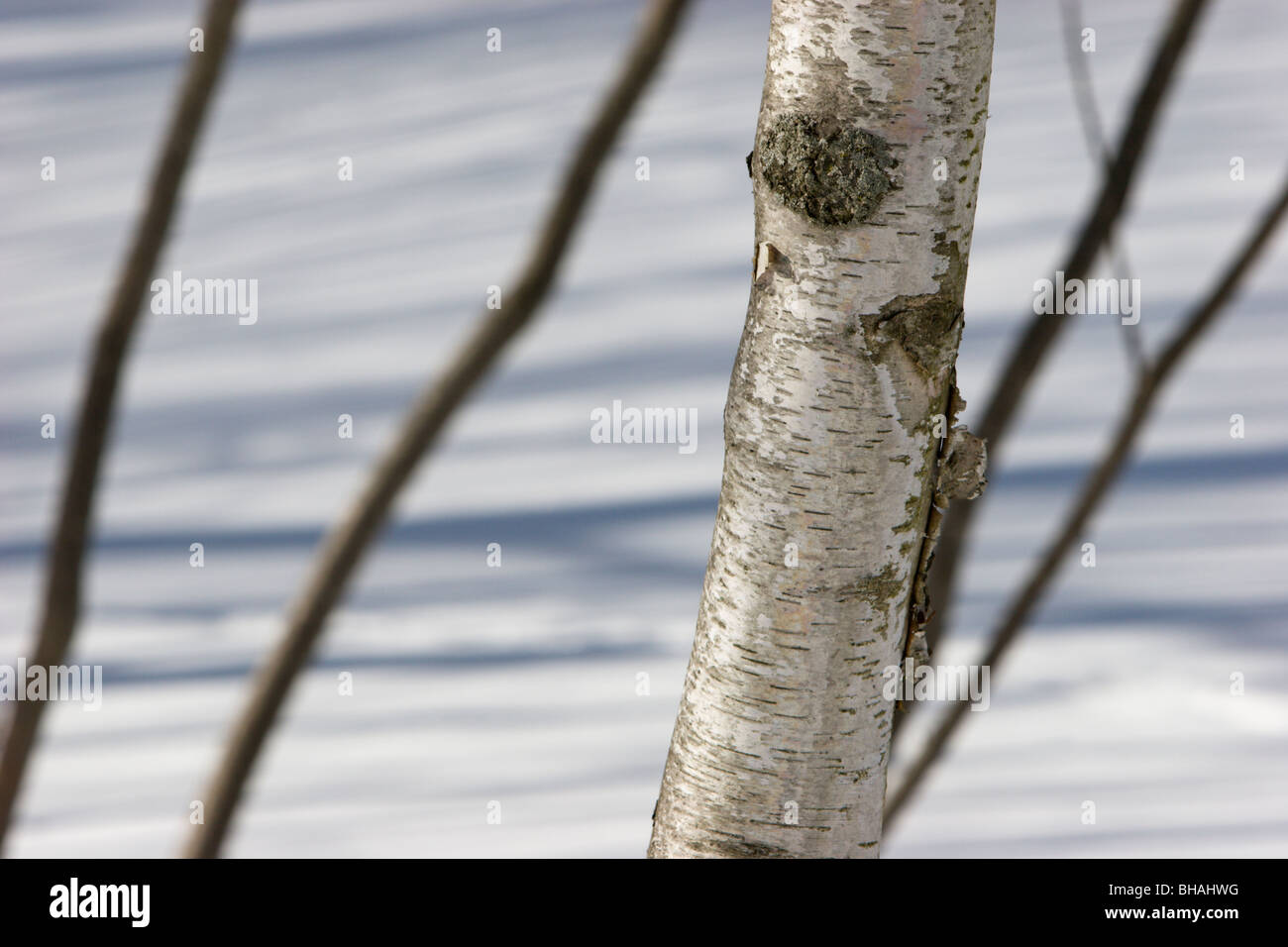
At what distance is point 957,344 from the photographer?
37cm

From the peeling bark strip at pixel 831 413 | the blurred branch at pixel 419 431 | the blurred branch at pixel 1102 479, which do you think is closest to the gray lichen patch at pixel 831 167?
the peeling bark strip at pixel 831 413

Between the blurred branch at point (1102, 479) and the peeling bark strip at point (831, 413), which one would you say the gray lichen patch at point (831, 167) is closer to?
the peeling bark strip at point (831, 413)

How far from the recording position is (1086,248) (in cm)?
82

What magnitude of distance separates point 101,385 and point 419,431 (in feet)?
0.64

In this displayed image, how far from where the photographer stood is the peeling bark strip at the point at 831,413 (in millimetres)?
353

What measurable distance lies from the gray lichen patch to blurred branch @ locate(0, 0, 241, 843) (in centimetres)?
45

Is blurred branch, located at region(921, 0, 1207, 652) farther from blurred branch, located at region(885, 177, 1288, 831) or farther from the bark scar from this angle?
the bark scar

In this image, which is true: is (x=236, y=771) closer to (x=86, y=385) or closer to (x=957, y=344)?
(x=86, y=385)

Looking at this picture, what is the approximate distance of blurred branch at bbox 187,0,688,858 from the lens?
27.9 inches

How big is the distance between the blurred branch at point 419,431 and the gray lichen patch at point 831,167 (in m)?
0.37

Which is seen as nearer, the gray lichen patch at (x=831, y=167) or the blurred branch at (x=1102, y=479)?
the gray lichen patch at (x=831, y=167)

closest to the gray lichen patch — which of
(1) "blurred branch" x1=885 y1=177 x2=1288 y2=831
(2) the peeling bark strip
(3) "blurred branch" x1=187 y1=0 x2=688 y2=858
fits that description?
(2) the peeling bark strip
